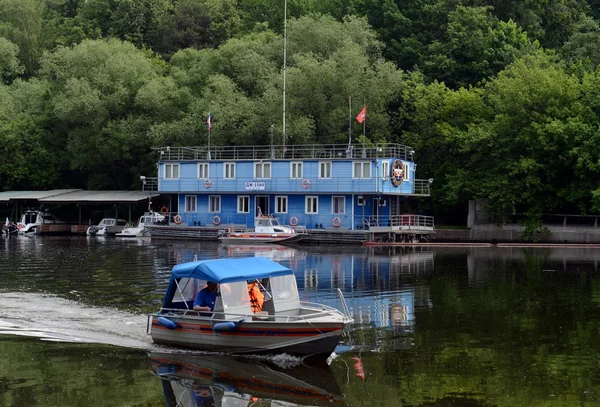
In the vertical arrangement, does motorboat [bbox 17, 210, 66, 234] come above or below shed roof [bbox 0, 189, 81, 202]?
below

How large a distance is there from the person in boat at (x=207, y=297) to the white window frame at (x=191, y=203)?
53.5 meters

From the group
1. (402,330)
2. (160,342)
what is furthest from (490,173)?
(160,342)

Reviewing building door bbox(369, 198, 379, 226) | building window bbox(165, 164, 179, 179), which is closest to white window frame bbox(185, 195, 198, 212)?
building window bbox(165, 164, 179, 179)

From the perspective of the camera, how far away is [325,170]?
72562mm

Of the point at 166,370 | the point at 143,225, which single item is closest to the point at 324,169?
the point at 143,225

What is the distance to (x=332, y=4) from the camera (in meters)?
111

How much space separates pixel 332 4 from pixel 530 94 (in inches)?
1780

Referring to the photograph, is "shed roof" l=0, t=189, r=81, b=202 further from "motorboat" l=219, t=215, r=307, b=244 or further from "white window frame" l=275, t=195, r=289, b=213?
"motorboat" l=219, t=215, r=307, b=244

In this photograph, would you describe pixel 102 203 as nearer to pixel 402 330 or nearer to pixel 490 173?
pixel 490 173

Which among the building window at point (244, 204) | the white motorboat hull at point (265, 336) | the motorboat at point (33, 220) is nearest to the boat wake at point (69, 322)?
the white motorboat hull at point (265, 336)

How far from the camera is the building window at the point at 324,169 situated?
237 feet

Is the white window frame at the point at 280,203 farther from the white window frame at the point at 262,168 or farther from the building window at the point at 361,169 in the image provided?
the building window at the point at 361,169

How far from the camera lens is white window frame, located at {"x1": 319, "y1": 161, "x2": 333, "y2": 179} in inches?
2847

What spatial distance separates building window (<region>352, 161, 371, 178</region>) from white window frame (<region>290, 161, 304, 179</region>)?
4538mm
